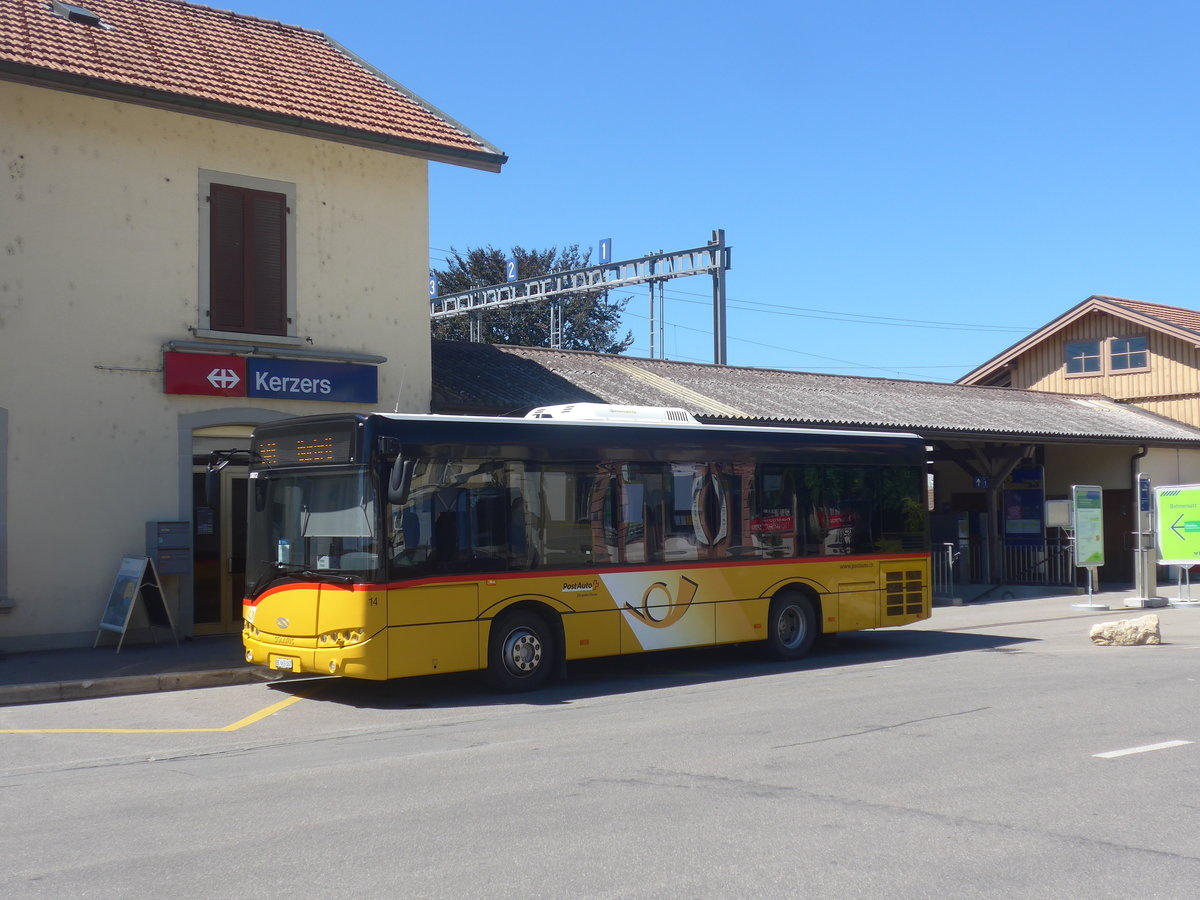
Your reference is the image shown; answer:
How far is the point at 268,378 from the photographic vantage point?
15.7 metres

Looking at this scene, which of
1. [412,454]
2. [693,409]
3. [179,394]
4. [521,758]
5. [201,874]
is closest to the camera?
[201,874]

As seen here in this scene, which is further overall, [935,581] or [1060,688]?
[935,581]

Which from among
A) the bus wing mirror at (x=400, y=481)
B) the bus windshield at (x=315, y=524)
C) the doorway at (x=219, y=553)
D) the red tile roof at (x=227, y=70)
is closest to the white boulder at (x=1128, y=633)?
the bus wing mirror at (x=400, y=481)

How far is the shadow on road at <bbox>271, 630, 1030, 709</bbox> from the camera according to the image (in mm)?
11773

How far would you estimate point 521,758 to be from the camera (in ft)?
27.5

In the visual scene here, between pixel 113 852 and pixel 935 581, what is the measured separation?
22871 mm

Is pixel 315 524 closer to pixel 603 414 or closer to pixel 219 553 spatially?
pixel 603 414

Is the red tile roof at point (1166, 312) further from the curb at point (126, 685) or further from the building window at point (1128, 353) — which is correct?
the curb at point (126, 685)

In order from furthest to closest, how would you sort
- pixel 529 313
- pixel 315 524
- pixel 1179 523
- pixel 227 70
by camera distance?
pixel 529 313 → pixel 1179 523 → pixel 227 70 → pixel 315 524

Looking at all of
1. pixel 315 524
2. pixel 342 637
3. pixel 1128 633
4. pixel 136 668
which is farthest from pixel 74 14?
pixel 1128 633

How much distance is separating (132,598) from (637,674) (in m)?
5.82

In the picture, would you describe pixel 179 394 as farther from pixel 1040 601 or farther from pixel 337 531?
pixel 1040 601

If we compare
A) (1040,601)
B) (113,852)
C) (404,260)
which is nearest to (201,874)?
(113,852)

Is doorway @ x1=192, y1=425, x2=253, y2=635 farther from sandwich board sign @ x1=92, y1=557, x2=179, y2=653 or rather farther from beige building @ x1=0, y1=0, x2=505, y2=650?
sandwich board sign @ x1=92, y1=557, x2=179, y2=653
